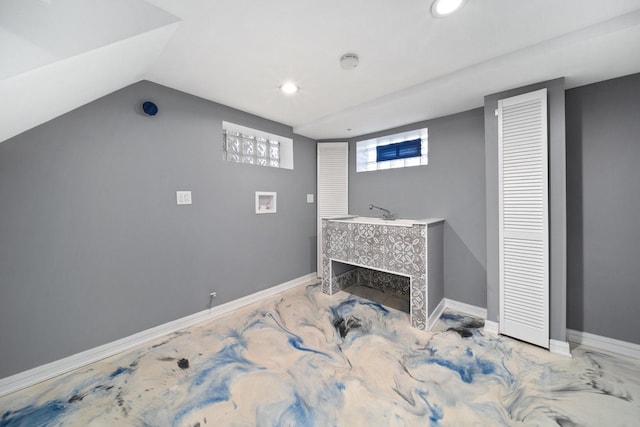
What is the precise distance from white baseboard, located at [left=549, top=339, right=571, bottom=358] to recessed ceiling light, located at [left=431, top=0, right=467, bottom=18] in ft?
8.27

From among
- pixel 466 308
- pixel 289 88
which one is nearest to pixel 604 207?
pixel 466 308

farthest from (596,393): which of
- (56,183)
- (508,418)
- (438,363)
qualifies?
(56,183)

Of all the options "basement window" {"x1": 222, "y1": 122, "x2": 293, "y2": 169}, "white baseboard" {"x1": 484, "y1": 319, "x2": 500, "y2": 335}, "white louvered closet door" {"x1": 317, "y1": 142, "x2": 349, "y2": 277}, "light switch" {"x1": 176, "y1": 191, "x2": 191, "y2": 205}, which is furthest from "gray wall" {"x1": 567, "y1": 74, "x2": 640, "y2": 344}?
"light switch" {"x1": 176, "y1": 191, "x2": 191, "y2": 205}

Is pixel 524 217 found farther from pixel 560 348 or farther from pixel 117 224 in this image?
pixel 117 224

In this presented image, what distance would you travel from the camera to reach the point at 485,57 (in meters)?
1.68

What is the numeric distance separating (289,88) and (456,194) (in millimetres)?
2119

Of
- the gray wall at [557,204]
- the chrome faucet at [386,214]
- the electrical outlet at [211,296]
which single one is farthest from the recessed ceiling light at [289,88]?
the electrical outlet at [211,296]

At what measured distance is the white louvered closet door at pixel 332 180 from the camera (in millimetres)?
3488

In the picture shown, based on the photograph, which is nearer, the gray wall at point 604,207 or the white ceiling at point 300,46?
the white ceiling at point 300,46

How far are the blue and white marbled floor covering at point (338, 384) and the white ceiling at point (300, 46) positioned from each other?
1.71 m

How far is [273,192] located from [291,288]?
4.53 ft

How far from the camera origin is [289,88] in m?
2.11

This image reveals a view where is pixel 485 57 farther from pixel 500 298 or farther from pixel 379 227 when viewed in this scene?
pixel 500 298

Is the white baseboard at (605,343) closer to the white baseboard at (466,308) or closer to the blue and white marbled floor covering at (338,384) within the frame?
the blue and white marbled floor covering at (338,384)
